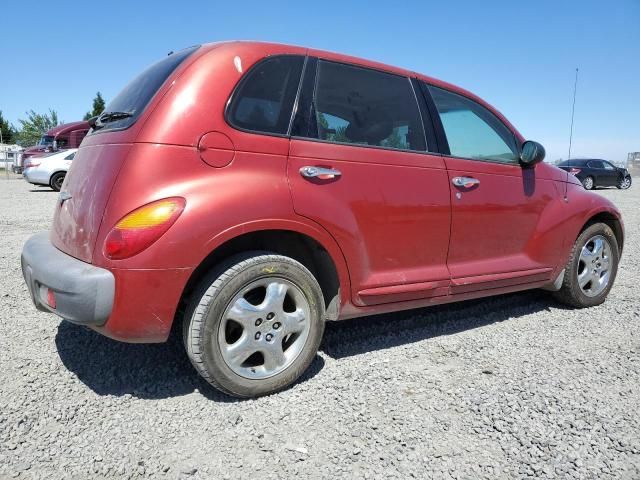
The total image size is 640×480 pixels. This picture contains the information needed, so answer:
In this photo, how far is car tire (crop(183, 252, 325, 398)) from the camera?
7.39ft

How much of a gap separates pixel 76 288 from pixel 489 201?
2.56 metres

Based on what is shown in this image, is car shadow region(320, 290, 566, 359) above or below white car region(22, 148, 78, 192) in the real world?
below

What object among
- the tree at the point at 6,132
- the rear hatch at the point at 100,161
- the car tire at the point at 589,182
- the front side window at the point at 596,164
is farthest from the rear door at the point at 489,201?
the tree at the point at 6,132

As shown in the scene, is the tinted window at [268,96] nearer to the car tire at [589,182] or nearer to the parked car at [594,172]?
the parked car at [594,172]

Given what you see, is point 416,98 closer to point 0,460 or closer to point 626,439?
point 626,439

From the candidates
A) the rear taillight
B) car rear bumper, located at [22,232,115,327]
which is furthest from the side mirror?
car rear bumper, located at [22,232,115,327]

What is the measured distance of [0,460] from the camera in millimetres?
1902

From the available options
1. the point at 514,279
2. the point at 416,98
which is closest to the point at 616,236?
the point at 514,279

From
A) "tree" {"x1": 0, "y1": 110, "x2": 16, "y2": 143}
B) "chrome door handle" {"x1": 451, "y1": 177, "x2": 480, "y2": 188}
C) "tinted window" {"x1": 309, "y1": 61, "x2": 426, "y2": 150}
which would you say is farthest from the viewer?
"tree" {"x1": 0, "y1": 110, "x2": 16, "y2": 143}

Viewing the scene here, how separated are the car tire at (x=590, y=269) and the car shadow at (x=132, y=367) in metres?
2.34

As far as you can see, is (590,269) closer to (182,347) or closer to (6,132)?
(182,347)

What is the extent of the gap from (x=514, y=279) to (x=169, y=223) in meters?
2.53

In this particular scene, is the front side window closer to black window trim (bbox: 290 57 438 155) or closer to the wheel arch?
black window trim (bbox: 290 57 438 155)

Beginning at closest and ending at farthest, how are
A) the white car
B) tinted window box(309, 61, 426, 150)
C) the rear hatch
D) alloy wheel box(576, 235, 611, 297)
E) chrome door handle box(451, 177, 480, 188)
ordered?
the rear hatch, tinted window box(309, 61, 426, 150), chrome door handle box(451, 177, 480, 188), alloy wheel box(576, 235, 611, 297), the white car
